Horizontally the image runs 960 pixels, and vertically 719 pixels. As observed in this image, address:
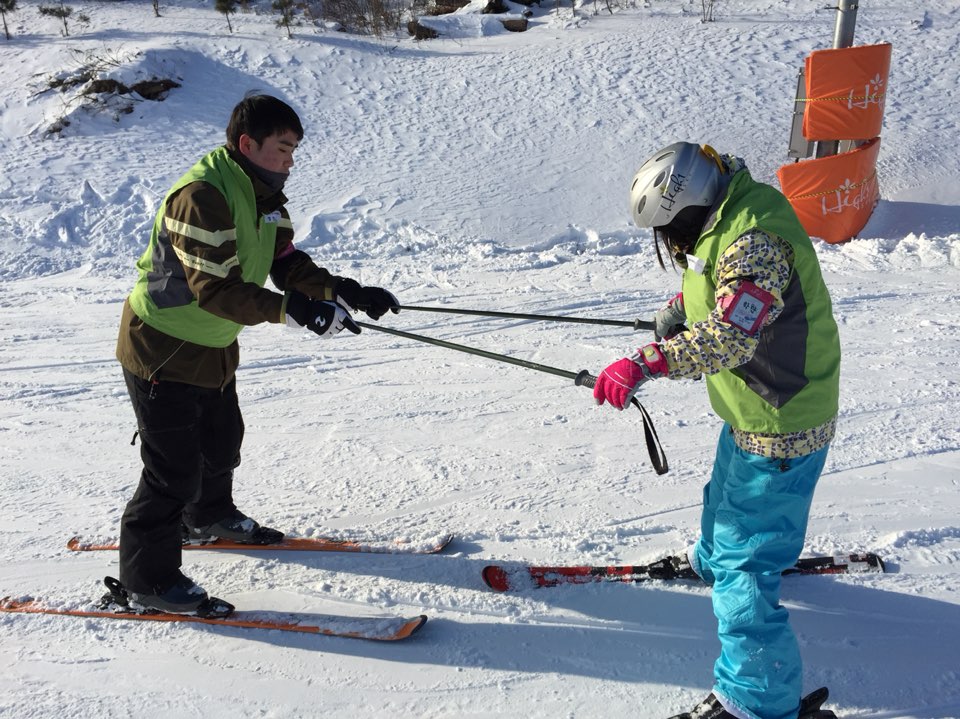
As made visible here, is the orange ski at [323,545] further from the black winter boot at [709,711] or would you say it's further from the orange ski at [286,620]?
the black winter boot at [709,711]

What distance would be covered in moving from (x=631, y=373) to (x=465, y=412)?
2507mm

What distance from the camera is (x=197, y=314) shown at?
2754mm

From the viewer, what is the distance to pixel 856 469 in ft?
12.2

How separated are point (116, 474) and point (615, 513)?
2.56m

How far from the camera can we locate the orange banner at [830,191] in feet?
26.0

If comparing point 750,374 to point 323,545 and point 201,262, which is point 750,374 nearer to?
point 201,262

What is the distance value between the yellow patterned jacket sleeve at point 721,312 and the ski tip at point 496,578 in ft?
4.39

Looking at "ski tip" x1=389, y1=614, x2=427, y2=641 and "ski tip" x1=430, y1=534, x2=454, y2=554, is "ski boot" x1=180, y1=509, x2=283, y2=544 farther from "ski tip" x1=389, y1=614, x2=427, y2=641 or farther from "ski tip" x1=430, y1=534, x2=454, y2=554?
"ski tip" x1=389, y1=614, x2=427, y2=641

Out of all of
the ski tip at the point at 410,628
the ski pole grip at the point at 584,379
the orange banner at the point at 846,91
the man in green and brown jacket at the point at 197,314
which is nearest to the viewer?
the ski pole grip at the point at 584,379

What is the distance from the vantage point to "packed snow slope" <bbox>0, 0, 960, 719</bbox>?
2656mm

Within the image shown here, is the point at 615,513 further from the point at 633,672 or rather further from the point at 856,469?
the point at 856,469

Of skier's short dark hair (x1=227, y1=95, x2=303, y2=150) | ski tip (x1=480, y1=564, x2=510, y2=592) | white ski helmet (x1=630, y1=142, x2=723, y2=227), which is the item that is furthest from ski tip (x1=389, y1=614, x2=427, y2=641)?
skier's short dark hair (x1=227, y1=95, x2=303, y2=150)

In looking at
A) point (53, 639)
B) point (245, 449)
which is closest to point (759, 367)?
point (53, 639)

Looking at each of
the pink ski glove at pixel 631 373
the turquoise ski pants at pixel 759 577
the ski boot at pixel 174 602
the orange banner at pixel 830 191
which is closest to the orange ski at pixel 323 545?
the ski boot at pixel 174 602
